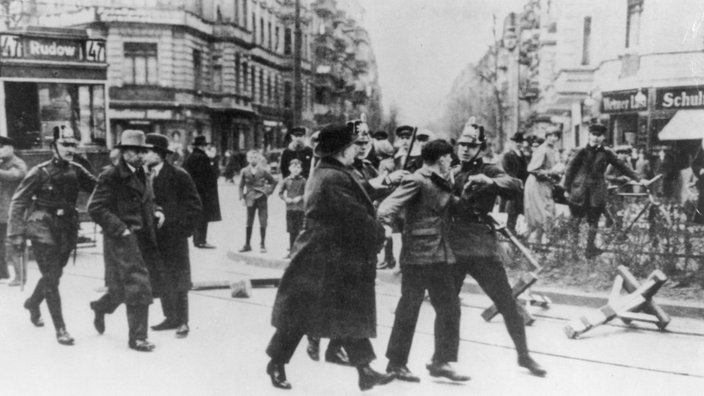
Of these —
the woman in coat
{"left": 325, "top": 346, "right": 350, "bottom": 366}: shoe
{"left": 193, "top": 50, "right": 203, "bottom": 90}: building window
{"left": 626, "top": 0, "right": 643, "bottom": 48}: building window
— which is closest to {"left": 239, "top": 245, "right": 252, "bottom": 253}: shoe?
the woman in coat

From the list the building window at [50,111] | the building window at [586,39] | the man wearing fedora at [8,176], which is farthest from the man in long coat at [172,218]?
the building window at [586,39]

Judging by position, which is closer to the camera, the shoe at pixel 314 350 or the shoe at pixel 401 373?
the shoe at pixel 401 373

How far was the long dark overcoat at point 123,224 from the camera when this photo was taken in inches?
235

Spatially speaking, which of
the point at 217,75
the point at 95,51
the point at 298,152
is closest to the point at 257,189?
the point at 298,152

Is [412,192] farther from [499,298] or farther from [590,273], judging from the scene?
[590,273]

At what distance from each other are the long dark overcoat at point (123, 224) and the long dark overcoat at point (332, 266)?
5.05ft

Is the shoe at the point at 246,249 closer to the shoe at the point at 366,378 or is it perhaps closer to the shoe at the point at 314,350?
the shoe at the point at 314,350

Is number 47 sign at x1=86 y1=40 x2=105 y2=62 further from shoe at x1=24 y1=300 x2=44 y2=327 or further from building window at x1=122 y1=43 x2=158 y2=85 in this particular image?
building window at x1=122 y1=43 x2=158 y2=85

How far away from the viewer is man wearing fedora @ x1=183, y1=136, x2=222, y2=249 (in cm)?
1194

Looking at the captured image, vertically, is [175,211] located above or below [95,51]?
below

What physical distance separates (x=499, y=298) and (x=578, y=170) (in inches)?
172

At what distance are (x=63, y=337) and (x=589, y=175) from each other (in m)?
6.29

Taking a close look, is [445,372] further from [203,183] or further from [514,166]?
[203,183]

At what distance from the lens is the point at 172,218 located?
6.76m
